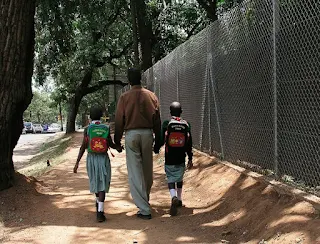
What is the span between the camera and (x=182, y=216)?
18.7 feet

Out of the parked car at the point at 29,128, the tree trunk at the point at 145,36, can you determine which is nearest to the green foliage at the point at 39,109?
the parked car at the point at 29,128

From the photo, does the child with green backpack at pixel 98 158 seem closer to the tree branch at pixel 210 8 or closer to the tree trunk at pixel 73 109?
the tree branch at pixel 210 8

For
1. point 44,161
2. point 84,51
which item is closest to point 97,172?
point 44,161

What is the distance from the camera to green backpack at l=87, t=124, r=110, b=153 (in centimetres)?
548

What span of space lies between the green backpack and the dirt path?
0.98 meters

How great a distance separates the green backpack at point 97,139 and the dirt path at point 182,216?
0.98 meters

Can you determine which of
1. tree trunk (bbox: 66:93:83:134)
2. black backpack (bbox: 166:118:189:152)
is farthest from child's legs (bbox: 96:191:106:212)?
tree trunk (bbox: 66:93:83:134)

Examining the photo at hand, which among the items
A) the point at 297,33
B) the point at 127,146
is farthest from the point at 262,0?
the point at 127,146

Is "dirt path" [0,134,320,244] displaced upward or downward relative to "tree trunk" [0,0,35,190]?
downward

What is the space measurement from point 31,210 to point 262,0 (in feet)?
14.8

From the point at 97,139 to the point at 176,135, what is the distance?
1128 millimetres

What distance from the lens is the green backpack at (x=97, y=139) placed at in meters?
5.48

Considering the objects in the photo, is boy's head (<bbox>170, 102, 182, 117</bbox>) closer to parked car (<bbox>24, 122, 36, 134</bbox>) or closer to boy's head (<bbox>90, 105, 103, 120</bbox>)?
boy's head (<bbox>90, 105, 103, 120</bbox>)

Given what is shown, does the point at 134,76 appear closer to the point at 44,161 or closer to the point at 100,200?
the point at 100,200
